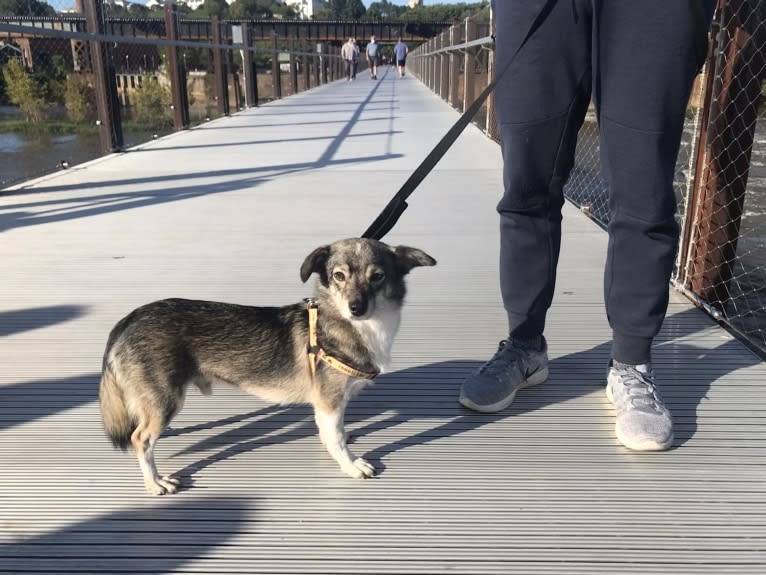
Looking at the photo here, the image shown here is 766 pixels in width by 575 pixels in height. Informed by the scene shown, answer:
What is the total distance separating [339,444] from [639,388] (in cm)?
99

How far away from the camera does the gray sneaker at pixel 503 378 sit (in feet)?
7.11

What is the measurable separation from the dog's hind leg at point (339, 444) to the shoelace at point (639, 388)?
88cm

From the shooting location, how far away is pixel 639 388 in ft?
6.85

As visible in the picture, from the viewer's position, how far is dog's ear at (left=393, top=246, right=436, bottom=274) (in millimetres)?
1998

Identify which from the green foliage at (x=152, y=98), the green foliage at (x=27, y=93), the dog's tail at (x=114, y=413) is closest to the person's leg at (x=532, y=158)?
the dog's tail at (x=114, y=413)

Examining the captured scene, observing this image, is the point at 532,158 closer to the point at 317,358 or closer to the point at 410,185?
the point at 410,185

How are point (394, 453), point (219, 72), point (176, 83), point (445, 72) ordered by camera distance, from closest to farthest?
point (394, 453) < point (176, 83) < point (219, 72) < point (445, 72)

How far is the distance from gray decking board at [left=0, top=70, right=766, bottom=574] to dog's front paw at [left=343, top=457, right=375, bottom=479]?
1.1 inches

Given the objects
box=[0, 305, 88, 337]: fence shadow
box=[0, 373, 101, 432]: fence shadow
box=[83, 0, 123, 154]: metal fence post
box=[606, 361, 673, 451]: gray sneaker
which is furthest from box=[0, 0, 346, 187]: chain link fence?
box=[606, 361, 673, 451]: gray sneaker

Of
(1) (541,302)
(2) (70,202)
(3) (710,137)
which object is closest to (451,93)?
(2) (70,202)

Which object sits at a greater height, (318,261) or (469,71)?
(469,71)

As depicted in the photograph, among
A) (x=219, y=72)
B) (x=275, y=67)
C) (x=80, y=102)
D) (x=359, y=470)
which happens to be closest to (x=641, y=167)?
(x=359, y=470)

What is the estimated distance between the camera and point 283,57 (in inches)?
852

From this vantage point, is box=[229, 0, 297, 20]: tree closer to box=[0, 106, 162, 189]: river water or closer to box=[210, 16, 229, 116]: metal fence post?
box=[0, 106, 162, 189]: river water
